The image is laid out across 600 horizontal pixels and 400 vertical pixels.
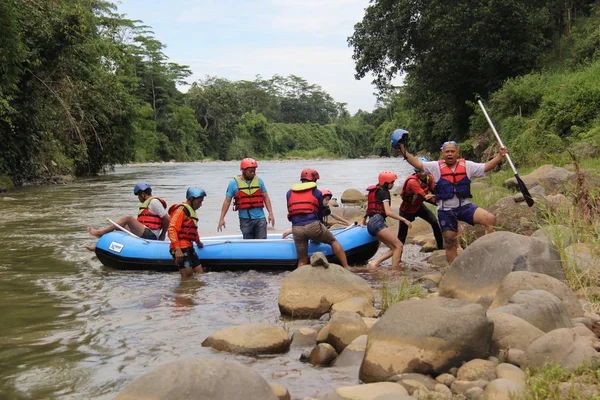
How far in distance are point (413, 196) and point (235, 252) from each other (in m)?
2.37

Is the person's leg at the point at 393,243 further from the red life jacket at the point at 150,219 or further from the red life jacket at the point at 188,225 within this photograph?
the red life jacket at the point at 150,219

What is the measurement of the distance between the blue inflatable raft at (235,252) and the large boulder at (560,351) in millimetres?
4434

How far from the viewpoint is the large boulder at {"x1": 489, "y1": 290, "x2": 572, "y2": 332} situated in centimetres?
409

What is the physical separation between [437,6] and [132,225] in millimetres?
15408

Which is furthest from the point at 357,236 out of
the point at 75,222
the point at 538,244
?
the point at 75,222

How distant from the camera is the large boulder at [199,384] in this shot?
3.17 metres

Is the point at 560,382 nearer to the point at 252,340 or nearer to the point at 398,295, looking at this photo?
the point at 252,340

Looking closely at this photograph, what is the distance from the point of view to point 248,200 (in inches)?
329

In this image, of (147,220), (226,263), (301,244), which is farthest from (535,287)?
(147,220)

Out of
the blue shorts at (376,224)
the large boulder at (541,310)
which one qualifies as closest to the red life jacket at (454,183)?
the blue shorts at (376,224)

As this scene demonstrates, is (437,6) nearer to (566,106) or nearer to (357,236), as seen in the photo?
(566,106)

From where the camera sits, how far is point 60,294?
22.3 ft

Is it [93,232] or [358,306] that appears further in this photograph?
[93,232]

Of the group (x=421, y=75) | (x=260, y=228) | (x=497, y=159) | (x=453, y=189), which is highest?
(x=421, y=75)
